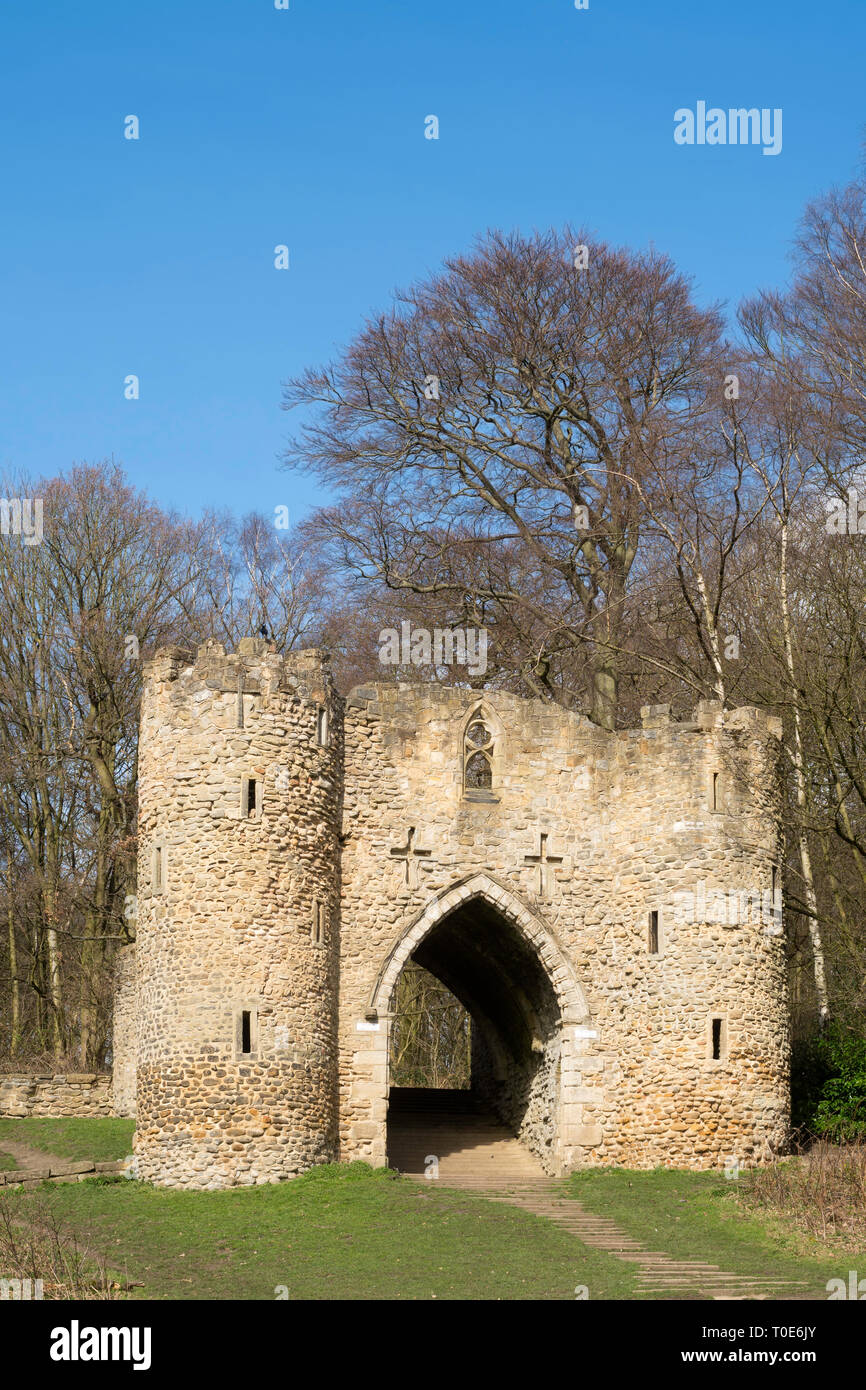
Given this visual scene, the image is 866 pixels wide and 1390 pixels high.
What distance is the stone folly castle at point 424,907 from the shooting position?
70.1ft

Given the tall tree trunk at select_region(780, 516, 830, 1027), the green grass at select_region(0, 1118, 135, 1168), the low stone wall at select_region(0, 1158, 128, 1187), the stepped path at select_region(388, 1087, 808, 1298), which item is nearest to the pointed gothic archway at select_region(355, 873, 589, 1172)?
the stepped path at select_region(388, 1087, 808, 1298)

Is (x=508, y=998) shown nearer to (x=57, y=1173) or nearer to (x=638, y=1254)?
(x=57, y=1173)

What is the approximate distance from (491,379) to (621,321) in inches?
102

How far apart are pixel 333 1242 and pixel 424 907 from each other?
6.26 meters

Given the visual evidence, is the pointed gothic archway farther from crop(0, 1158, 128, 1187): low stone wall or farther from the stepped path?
crop(0, 1158, 128, 1187): low stone wall

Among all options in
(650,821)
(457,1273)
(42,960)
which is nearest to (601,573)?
(650,821)

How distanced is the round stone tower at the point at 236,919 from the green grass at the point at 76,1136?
2564 mm

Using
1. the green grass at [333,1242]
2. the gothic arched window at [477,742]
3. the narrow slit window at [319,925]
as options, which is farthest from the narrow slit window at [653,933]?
the narrow slit window at [319,925]

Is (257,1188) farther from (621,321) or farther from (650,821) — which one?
(621,321)

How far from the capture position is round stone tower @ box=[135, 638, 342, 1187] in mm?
21047

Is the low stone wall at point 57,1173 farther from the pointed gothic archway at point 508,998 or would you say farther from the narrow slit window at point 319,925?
the narrow slit window at point 319,925

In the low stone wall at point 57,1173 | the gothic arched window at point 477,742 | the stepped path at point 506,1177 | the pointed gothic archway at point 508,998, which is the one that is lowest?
the stepped path at point 506,1177

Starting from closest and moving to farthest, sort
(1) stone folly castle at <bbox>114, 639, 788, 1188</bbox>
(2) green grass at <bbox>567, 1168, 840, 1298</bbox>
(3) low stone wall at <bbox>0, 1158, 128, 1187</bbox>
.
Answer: (2) green grass at <bbox>567, 1168, 840, 1298</bbox>
(3) low stone wall at <bbox>0, 1158, 128, 1187</bbox>
(1) stone folly castle at <bbox>114, 639, 788, 1188</bbox>

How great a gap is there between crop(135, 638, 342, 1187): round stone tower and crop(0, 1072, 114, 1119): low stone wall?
696 cm
